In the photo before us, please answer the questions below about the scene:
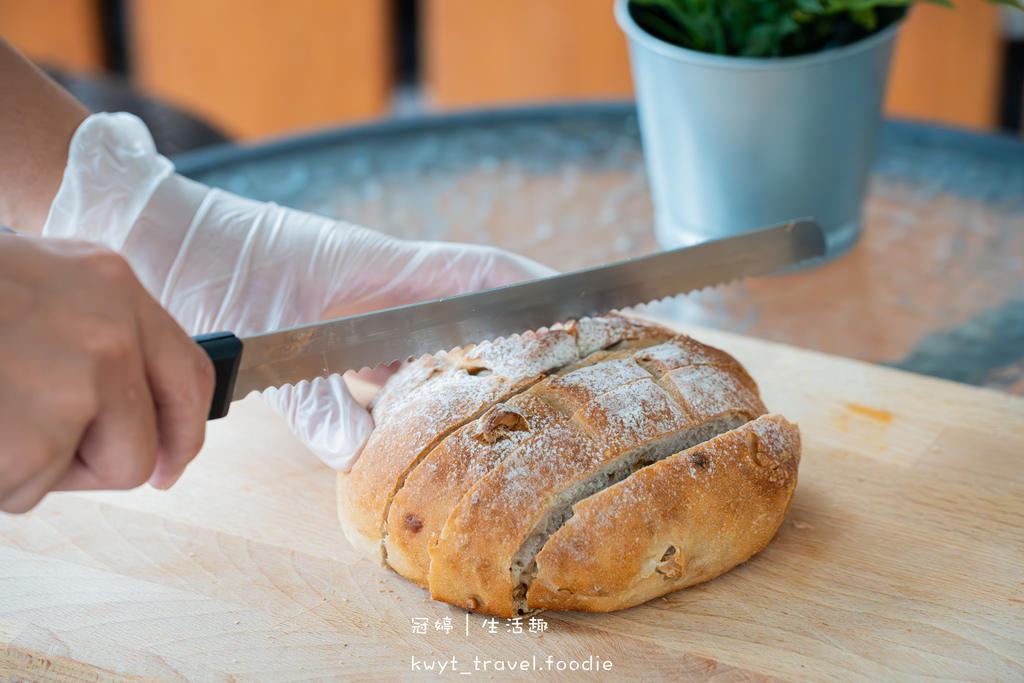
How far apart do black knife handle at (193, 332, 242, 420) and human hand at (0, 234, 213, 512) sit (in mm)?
73

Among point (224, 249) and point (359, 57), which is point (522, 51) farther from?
point (224, 249)

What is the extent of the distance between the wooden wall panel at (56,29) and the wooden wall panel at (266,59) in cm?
22

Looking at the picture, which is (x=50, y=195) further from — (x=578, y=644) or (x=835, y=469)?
(x=835, y=469)

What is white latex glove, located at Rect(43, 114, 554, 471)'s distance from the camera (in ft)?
5.47

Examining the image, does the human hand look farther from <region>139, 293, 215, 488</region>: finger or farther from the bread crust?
the bread crust

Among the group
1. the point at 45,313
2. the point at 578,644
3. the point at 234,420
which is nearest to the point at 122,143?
the point at 234,420

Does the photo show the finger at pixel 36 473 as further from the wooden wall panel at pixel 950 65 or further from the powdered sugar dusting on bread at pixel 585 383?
the wooden wall panel at pixel 950 65

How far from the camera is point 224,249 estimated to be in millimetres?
1699

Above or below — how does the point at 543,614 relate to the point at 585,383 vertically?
below

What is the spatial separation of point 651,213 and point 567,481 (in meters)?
1.33

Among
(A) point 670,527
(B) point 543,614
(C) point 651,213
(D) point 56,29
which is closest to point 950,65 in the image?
(C) point 651,213

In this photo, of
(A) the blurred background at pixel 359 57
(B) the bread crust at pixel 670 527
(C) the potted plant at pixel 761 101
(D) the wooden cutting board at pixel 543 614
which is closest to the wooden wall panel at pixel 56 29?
(A) the blurred background at pixel 359 57

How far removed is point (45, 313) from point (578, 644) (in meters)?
0.83

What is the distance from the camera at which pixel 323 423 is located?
5.00ft
